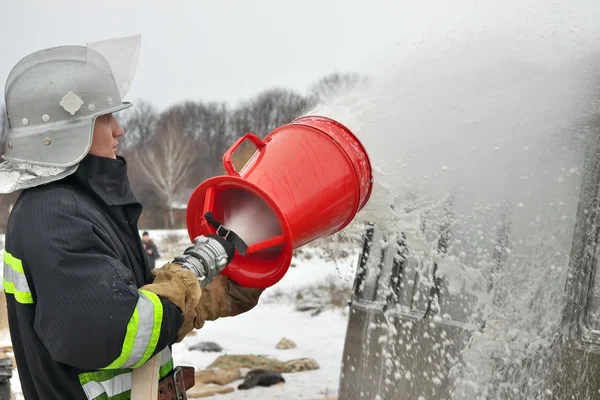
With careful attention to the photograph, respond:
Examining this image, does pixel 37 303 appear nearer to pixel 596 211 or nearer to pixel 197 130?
pixel 596 211

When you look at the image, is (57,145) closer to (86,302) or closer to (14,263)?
(14,263)

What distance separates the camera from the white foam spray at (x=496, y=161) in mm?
2783

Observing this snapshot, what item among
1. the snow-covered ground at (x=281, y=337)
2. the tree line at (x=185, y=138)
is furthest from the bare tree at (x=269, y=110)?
the snow-covered ground at (x=281, y=337)

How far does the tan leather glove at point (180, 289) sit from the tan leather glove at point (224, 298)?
224 mm

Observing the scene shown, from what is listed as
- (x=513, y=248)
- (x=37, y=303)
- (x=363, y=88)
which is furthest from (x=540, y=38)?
(x=37, y=303)

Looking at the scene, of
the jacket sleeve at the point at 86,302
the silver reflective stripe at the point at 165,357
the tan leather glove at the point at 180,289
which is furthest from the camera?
the silver reflective stripe at the point at 165,357

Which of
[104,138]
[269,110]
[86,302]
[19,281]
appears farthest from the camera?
[269,110]

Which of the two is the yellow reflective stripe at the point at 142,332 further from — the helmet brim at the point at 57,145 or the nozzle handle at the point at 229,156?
the nozzle handle at the point at 229,156

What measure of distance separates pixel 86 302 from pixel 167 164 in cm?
3473

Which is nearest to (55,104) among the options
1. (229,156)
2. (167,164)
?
(229,156)

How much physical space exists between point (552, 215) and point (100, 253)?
197 cm

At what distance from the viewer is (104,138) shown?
6.97 feet

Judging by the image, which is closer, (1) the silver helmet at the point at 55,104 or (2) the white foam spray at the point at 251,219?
(1) the silver helmet at the point at 55,104

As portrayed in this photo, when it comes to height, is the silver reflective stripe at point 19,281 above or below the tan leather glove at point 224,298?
above
